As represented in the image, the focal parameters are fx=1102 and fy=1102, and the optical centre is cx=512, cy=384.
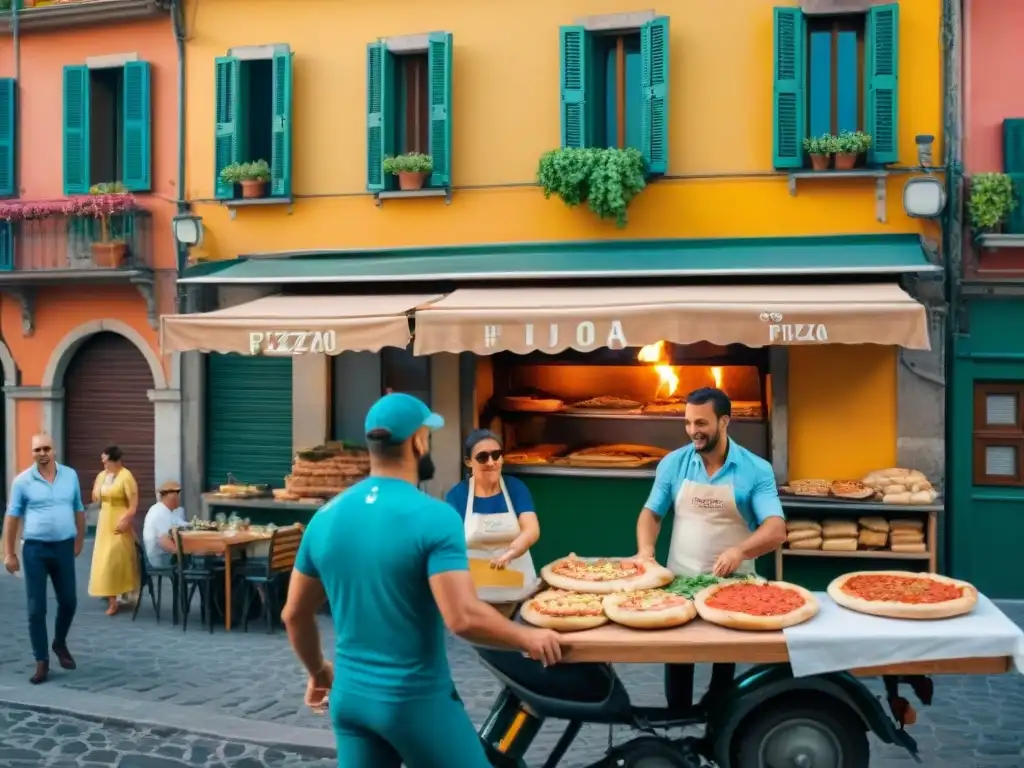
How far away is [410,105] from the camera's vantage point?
494 inches

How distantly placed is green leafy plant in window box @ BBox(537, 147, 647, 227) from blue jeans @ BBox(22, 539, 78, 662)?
5746mm

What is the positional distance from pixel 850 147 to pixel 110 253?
852 cm

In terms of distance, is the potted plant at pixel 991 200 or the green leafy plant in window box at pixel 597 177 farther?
the green leafy plant in window box at pixel 597 177

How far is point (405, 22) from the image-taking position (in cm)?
1231

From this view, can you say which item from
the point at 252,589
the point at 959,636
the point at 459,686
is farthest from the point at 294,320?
the point at 959,636

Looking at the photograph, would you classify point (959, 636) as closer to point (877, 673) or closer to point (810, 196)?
point (877, 673)

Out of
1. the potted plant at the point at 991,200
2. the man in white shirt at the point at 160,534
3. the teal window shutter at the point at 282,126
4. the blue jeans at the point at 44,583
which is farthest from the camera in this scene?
the teal window shutter at the point at 282,126

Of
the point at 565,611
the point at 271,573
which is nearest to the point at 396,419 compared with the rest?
the point at 565,611

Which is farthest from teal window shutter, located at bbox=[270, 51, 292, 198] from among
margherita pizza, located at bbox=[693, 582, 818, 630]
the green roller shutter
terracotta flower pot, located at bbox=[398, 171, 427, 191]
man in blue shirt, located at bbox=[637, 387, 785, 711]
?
margherita pizza, located at bbox=[693, 582, 818, 630]

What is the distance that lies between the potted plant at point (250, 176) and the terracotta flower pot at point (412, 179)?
1.68 meters

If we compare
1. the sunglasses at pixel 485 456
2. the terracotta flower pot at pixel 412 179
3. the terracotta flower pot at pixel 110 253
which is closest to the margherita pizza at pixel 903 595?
the sunglasses at pixel 485 456

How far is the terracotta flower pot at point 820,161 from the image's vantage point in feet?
35.9

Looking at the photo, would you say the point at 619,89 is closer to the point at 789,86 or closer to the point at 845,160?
the point at 789,86

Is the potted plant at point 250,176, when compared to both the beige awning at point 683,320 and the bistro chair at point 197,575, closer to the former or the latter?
the beige awning at point 683,320
